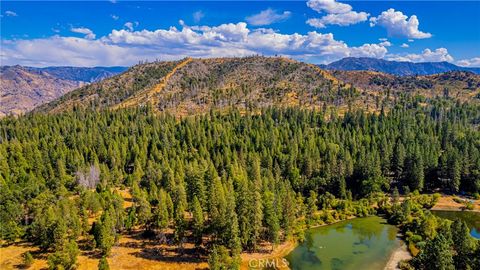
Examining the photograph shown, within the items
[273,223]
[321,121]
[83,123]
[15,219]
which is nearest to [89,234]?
[15,219]

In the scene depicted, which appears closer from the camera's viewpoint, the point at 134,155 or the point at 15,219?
the point at 15,219

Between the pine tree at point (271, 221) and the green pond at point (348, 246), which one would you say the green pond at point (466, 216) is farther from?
the pine tree at point (271, 221)

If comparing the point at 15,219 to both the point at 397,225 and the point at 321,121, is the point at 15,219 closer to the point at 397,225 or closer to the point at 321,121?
the point at 397,225

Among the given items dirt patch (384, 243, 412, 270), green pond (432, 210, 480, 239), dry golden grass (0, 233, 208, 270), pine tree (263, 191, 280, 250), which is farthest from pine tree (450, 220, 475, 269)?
dry golden grass (0, 233, 208, 270)

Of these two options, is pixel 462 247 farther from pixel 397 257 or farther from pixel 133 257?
pixel 133 257

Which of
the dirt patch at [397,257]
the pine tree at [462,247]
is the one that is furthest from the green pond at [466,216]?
the pine tree at [462,247]

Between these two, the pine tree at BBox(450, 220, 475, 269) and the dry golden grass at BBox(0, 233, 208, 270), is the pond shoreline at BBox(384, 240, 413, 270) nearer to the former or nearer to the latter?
the pine tree at BBox(450, 220, 475, 269)
